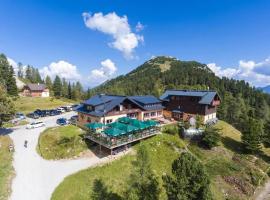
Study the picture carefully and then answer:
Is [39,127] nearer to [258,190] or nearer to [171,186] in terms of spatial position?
[171,186]

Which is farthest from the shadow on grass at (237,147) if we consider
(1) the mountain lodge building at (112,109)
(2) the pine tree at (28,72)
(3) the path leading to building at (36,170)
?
(2) the pine tree at (28,72)

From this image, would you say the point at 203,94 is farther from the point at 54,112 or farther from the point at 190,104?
the point at 54,112

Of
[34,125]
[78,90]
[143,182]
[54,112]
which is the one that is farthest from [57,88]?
[143,182]

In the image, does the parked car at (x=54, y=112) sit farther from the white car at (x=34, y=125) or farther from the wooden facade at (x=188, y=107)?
the wooden facade at (x=188, y=107)

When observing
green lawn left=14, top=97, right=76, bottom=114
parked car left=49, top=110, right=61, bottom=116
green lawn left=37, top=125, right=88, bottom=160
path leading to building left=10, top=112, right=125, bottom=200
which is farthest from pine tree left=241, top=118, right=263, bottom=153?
green lawn left=14, top=97, right=76, bottom=114

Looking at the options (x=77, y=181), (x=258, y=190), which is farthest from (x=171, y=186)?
(x=258, y=190)
